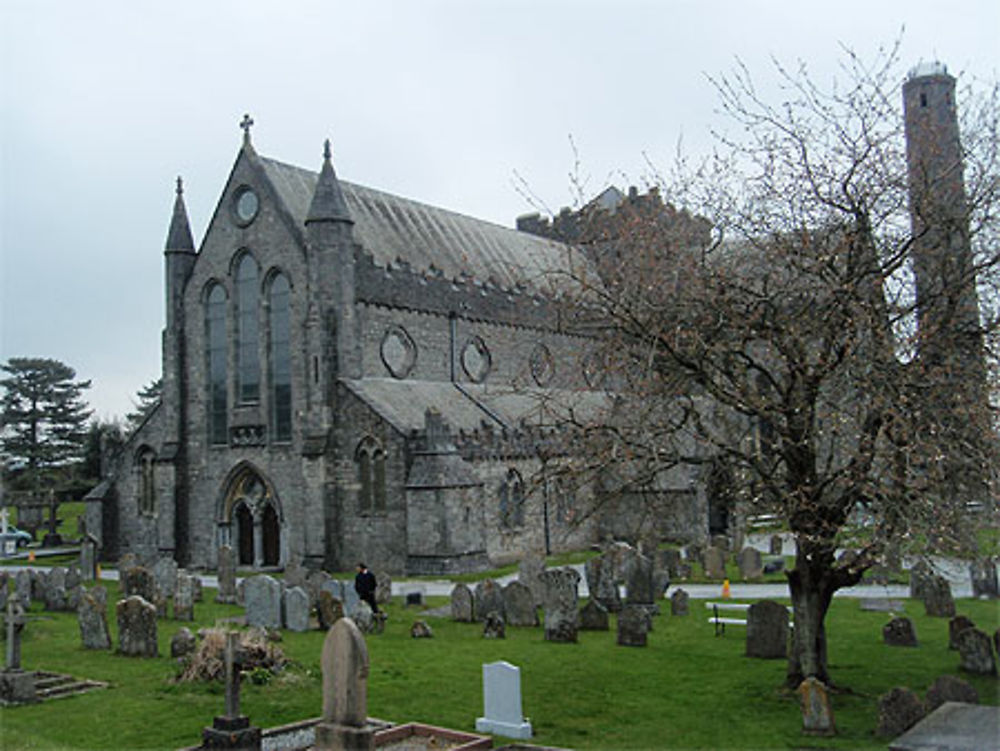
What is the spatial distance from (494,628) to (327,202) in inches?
644

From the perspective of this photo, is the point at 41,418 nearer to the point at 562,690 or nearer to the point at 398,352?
the point at 398,352

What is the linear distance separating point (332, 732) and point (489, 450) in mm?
20962

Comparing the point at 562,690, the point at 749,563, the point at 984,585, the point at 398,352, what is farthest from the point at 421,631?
the point at 398,352

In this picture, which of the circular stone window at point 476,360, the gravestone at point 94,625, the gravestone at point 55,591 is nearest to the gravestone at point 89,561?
the gravestone at point 55,591

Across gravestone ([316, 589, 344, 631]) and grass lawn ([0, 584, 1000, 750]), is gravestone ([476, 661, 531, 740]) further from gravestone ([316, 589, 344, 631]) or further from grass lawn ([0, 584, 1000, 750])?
gravestone ([316, 589, 344, 631])

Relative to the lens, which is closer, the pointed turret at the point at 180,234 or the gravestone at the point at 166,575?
the gravestone at the point at 166,575

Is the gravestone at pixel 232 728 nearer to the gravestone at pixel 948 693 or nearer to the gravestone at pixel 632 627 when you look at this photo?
the gravestone at pixel 948 693

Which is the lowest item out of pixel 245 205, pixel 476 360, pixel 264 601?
pixel 264 601

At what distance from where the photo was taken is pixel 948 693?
9516 millimetres

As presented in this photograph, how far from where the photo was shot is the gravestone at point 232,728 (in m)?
9.63

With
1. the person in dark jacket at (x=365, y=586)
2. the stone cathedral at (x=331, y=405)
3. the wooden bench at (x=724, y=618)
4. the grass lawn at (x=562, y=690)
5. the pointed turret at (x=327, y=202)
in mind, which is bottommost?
the grass lawn at (x=562, y=690)

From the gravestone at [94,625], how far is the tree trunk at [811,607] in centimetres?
1105

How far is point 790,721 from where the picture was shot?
34.4 ft

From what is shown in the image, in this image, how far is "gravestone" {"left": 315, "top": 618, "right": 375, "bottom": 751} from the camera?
340 inches
